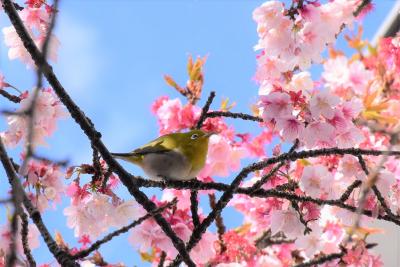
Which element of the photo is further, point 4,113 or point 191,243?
point 191,243

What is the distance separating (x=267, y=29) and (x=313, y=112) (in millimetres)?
591

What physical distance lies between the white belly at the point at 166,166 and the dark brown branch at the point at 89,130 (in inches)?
29.5

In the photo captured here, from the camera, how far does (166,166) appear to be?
3.03 m

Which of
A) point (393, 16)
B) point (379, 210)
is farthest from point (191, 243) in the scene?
point (393, 16)

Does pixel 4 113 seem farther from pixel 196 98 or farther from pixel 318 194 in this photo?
pixel 196 98

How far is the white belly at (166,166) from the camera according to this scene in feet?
9.94

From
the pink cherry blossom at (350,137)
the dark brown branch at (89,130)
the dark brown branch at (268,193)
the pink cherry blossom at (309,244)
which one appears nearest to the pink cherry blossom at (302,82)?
the pink cherry blossom at (350,137)

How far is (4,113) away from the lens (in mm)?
1183

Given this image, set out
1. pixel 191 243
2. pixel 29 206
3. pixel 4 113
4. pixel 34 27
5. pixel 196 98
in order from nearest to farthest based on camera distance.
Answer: pixel 4 113
pixel 29 206
pixel 191 243
pixel 34 27
pixel 196 98

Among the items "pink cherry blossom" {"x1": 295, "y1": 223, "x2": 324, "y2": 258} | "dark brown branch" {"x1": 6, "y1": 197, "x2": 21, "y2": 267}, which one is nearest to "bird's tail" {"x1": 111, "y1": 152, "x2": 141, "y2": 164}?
"pink cherry blossom" {"x1": 295, "y1": 223, "x2": 324, "y2": 258}

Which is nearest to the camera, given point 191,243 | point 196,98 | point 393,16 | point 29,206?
point 29,206

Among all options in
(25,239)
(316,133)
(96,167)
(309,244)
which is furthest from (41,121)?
(309,244)

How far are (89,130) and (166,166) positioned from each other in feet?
3.09

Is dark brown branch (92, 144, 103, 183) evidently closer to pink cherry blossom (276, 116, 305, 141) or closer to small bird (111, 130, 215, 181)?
small bird (111, 130, 215, 181)
